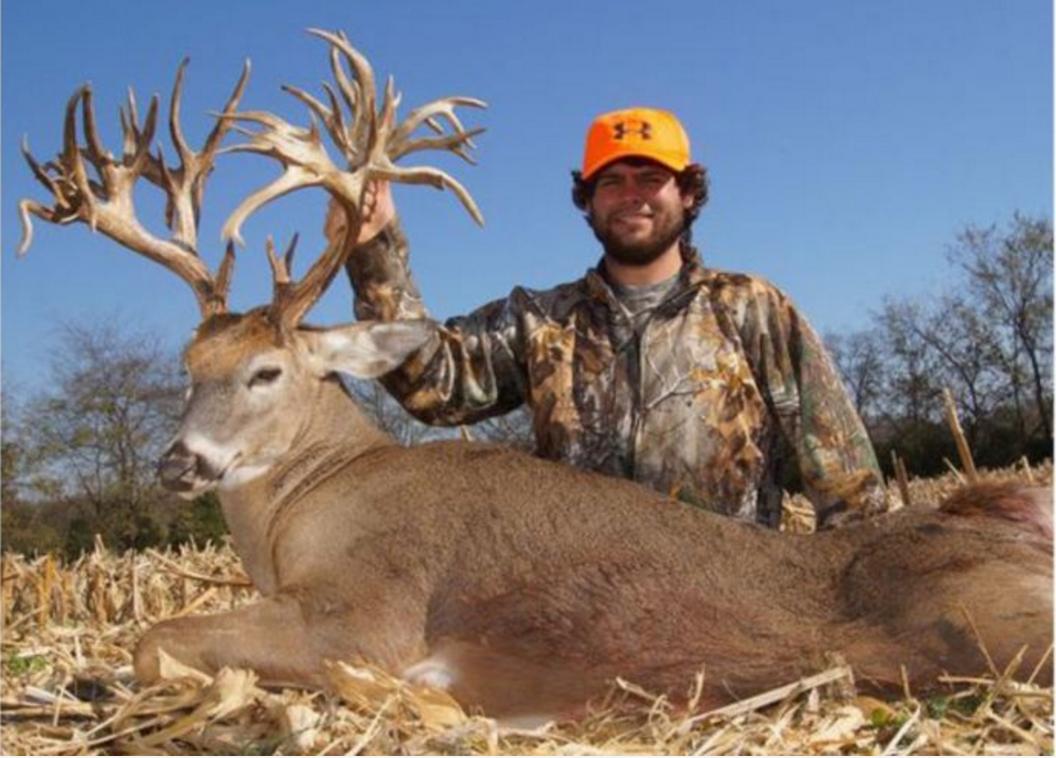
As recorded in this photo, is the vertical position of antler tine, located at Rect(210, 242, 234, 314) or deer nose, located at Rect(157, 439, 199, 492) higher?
antler tine, located at Rect(210, 242, 234, 314)

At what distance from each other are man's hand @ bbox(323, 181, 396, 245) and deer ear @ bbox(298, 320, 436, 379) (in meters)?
0.67

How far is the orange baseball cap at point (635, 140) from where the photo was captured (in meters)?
6.50

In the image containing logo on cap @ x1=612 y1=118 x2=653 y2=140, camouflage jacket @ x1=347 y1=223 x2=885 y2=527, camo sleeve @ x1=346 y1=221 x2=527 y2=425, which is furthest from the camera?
logo on cap @ x1=612 y1=118 x2=653 y2=140

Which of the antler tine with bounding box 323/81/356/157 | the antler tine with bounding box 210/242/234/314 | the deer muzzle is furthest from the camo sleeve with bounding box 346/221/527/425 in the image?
the deer muzzle

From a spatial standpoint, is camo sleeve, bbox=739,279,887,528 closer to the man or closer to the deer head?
the man

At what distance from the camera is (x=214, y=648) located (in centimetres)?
441

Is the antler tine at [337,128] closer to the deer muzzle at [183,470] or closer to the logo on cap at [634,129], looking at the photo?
the logo on cap at [634,129]

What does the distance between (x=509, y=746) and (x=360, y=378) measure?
87.6 inches

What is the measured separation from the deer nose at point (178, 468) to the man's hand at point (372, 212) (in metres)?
1.47

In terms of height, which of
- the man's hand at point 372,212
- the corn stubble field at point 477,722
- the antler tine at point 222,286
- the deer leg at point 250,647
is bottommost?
the corn stubble field at point 477,722

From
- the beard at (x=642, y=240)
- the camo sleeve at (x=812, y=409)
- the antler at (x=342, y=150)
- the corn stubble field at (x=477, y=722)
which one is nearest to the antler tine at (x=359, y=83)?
the antler at (x=342, y=150)

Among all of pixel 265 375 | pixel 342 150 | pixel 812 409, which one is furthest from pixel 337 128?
pixel 812 409

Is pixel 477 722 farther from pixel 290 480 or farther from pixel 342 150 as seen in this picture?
pixel 342 150

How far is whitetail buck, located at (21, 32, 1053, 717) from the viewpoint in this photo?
4.16m
